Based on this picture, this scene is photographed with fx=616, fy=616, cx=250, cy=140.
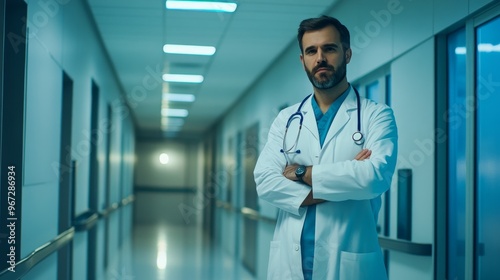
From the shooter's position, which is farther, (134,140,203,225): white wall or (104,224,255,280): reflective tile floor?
(134,140,203,225): white wall

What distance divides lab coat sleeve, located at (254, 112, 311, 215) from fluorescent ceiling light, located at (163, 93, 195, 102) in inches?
379

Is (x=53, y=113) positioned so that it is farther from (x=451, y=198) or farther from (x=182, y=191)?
(x=182, y=191)

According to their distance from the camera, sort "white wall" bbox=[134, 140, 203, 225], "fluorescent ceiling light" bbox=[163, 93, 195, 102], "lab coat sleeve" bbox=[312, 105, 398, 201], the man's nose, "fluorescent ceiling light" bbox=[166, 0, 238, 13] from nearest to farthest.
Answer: "lab coat sleeve" bbox=[312, 105, 398, 201]
the man's nose
"fluorescent ceiling light" bbox=[166, 0, 238, 13]
"fluorescent ceiling light" bbox=[163, 93, 195, 102]
"white wall" bbox=[134, 140, 203, 225]

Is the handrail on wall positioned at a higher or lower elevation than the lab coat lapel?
lower

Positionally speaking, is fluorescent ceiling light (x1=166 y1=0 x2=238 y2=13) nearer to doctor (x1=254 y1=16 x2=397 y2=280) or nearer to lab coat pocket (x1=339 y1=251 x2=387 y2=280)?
doctor (x1=254 y1=16 x2=397 y2=280)

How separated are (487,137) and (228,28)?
4050 mm

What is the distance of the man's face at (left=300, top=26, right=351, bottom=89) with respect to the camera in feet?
7.82

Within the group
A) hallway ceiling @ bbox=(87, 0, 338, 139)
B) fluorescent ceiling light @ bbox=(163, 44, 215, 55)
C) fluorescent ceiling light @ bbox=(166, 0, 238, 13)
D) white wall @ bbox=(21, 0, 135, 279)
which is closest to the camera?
white wall @ bbox=(21, 0, 135, 279)

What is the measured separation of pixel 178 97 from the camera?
12602mm

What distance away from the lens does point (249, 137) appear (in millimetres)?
10930

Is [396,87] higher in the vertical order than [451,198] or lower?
higher

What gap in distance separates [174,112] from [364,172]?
44.8 ft

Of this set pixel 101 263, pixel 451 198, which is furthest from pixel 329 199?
pixel 101 263

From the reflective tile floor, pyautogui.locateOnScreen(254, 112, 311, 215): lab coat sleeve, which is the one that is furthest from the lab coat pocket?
the reflective tile floor
